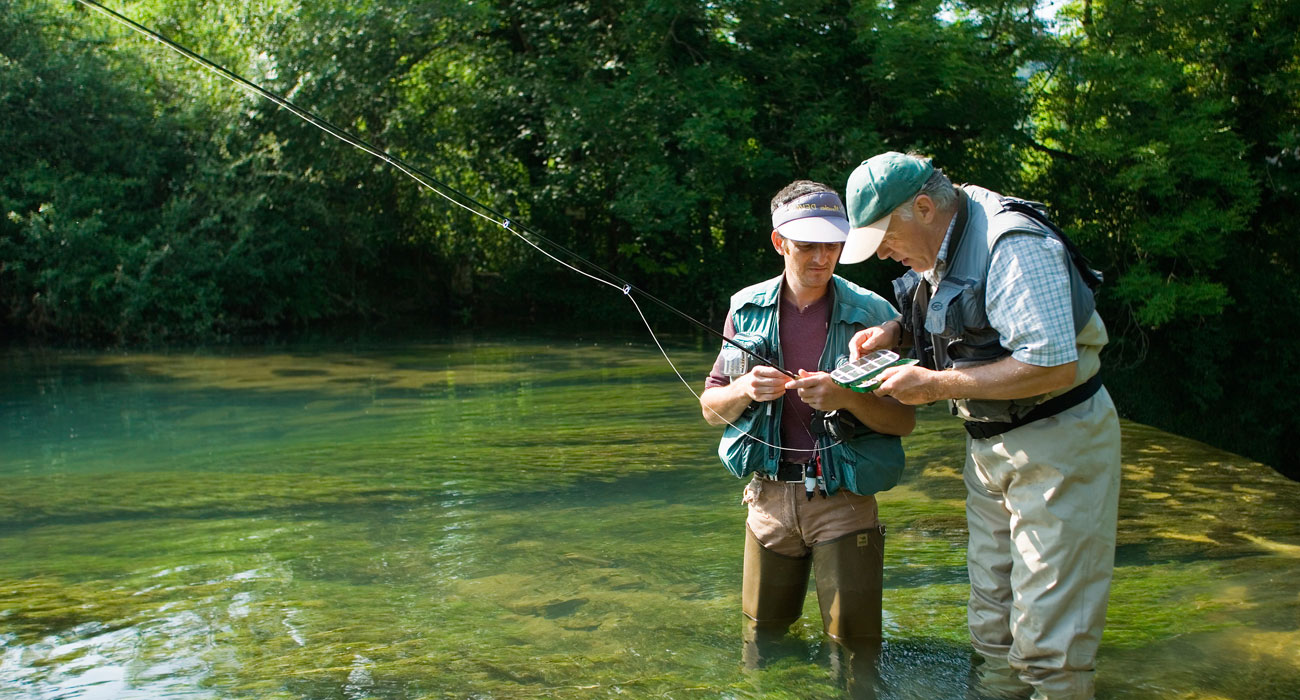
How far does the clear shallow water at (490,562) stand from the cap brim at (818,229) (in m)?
1.54

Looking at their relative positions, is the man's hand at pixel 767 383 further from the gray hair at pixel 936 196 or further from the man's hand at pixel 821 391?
the gray hair at pixel 936 196

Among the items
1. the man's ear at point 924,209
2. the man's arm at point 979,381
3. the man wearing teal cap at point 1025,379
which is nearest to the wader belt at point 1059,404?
the man wearing teal cap at point 1025,379

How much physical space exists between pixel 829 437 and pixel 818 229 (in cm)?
68

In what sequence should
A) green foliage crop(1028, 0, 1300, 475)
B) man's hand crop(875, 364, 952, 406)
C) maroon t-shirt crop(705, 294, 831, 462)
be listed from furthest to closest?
green foliage crop(1028, 0, 1300, 475) < maroon t-shirt crop(705, 294, 831, 462) < man's hand crop(875, 364, 952, 406)

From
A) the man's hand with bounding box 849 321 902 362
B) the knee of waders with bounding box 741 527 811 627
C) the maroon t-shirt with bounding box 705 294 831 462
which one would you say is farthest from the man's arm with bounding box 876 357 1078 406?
the knee of waders with bounding box 741 527 811 627

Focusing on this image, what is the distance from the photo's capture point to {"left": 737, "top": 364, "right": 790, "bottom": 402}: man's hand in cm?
375

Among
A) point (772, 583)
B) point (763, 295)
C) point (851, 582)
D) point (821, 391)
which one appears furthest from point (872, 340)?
point (772, 583)

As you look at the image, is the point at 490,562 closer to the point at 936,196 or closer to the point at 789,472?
the point at 789,472

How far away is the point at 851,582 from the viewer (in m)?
3.93

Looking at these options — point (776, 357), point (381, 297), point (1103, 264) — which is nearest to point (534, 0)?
point (381, 297)

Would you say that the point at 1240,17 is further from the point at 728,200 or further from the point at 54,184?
the point at 54,184

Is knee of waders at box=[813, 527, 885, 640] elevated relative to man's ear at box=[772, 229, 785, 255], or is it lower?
lower

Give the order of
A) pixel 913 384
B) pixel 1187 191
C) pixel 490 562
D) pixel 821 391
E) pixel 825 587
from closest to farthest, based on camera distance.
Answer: pixel 913 384, pixel 821 391, pixel 825 587, pixel 490 562, pixel 1187 191

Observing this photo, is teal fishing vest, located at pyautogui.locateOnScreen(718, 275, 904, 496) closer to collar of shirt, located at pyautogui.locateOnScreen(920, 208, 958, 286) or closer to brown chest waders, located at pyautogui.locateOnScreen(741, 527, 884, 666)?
brown chest waders, located at pyautogui.locateOnScreen(741, 527, 884, 666)
